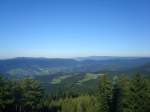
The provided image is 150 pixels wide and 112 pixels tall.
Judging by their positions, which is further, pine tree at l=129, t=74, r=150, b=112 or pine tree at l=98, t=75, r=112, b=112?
pine tree at l=98, t=75, r=112, b=112

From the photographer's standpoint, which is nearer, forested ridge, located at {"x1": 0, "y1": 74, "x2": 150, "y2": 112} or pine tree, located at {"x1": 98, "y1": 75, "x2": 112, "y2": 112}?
forested ridge, located at {"x1": 0, "y1": 74, "x2": 150, "y2": 112}

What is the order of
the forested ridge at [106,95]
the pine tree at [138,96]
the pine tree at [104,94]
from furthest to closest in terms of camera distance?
the pine tree at [104,94] → the forested ridge at [106,95] → the pine tree at [138,96]

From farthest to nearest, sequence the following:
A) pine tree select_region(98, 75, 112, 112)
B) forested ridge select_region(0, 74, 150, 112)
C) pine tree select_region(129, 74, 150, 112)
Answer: pine tree select_region(98, 75, 112, 112)
forested ridge select_region(0, 74, 150, 112)
pine tree select_region(129, 74, 150, 112)

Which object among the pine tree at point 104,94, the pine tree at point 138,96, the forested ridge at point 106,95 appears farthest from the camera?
the pine tree at point 104,94

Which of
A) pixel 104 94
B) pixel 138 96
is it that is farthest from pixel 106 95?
pixel 138 96

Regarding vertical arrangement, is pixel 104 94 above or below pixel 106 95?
above

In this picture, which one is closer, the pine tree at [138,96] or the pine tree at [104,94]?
the pine tree at [138,96]

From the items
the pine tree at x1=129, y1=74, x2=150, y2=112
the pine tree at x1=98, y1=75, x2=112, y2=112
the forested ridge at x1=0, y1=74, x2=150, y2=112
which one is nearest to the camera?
the pine tree at x1=129, y1=74, x2=150, y2=112

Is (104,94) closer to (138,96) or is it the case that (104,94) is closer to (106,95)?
(106,95)

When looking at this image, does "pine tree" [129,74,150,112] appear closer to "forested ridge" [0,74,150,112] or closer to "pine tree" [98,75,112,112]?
"forested ridge" [0,74,150,112]

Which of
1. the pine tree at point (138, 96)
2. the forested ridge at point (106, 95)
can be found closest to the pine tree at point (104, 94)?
the forested ridge at point (106, 95)

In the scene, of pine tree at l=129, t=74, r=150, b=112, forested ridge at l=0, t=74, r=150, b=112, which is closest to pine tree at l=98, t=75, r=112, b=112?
forested ridge at l=0, t=74, r=150, b=112

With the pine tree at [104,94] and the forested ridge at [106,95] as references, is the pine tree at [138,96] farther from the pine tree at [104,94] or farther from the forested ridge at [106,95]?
the pine tree at [104,94]

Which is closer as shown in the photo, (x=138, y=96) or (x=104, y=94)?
(x=138, y=96)
